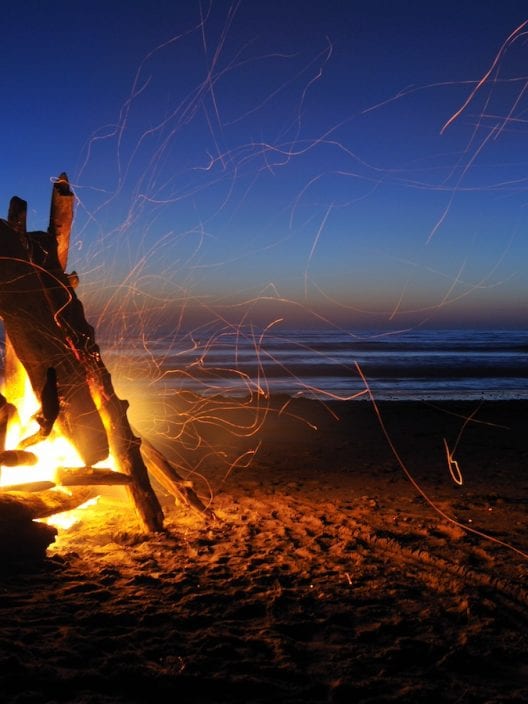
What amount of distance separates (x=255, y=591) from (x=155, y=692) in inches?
55.5

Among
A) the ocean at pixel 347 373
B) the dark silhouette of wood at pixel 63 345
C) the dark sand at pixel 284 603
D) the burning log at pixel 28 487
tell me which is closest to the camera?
the dark sand at pixel 284 603

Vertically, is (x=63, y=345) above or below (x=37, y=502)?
above

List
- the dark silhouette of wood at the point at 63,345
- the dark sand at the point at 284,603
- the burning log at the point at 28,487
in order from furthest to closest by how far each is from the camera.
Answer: the dark silhouette of wood at the point at 63,345
the burning log at the point at 28,487
the dark sand at the point at 284,603

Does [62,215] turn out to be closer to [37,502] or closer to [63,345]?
[63,345]

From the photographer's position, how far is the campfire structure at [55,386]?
5.16m

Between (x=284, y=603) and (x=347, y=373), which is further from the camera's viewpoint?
(x=347, y=373)

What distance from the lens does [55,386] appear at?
494 cm

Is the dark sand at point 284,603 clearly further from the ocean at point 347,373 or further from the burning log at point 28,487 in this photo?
the ocean at point 347,373

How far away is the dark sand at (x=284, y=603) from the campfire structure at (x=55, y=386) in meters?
0.53

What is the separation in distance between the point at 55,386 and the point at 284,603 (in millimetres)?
2495

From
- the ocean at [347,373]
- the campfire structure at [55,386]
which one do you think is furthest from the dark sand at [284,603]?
the ocean at [347,373]

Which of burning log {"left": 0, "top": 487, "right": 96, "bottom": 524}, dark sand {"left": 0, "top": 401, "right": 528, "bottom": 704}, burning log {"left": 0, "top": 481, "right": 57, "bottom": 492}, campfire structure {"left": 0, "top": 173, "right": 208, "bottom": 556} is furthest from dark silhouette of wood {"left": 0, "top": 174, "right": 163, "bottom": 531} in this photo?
dark sand {"left": 0, "top": 401, "right": 528, "bottom": 704}

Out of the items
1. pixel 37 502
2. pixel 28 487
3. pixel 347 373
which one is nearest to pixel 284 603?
pixel 37 502

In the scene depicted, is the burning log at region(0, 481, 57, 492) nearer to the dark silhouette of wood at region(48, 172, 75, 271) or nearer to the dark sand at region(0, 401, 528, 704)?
the dark sand at region(0, 401, 528, 704)
